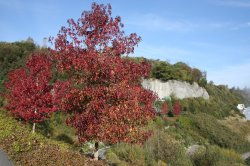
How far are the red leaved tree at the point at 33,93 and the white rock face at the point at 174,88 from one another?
22.9 metres

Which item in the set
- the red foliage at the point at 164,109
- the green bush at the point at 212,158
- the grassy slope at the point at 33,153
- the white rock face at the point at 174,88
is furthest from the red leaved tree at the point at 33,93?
the white rock face at the point at 174,88

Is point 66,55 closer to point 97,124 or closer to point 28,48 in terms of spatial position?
point 97,124

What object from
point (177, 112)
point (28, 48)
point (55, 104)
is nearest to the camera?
point (55, 104)

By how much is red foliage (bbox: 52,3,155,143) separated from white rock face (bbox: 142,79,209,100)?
29781 mm

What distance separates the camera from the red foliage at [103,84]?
9867mm

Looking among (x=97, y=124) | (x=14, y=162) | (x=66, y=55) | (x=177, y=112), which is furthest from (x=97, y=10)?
(x=177, y=112)

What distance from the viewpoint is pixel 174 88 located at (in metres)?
45.5

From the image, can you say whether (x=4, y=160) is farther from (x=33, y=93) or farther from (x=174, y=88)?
(x=174, y=88)

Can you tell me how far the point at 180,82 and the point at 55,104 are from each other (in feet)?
99.6

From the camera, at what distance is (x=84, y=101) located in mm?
10617

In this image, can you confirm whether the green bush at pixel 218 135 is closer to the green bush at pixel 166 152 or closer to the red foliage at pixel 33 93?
the green bush at pixel 166 152

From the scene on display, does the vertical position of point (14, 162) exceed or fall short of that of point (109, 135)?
it falls short

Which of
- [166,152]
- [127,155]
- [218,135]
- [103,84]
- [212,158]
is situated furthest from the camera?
[218,135]

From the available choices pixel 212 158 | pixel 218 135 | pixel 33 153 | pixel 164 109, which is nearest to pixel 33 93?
pixel 33 153
